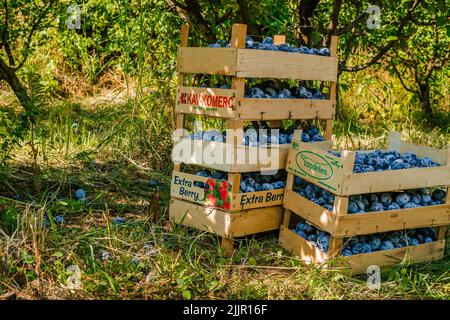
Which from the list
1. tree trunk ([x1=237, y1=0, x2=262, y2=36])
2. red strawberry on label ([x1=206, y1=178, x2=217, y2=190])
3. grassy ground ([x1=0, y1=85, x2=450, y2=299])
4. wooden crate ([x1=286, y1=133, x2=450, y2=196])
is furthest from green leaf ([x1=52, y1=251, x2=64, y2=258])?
tree trunk ([x1=237, y1=0, x2=262, y2=36])

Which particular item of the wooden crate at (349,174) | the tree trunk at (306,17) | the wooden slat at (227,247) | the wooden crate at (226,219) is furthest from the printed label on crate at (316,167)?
the tree trunk at (306,17)

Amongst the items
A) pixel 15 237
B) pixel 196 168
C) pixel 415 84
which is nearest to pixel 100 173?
pixel 196 168

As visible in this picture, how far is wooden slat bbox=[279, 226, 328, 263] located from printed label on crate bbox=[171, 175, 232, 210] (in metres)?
0.44

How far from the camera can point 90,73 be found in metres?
8.91

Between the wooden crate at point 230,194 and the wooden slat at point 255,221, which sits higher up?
the wooden crate at point 230,194

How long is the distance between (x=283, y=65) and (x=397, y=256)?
1.39m

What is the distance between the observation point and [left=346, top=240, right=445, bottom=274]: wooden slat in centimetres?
394

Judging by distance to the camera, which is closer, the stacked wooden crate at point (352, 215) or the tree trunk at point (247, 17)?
the stacked wooden crate at point (352, 215)

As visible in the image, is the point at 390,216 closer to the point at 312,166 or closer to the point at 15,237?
the point at 312,166

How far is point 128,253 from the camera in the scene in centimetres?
A: 373

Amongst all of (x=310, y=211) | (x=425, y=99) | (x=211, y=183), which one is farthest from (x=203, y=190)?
(x=425, y=99)

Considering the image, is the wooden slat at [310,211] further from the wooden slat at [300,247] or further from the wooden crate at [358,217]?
the wooden slat at [300,247]

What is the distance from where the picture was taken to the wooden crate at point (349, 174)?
3799 mm

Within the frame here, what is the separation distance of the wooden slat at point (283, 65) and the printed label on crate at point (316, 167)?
0.54 meters
